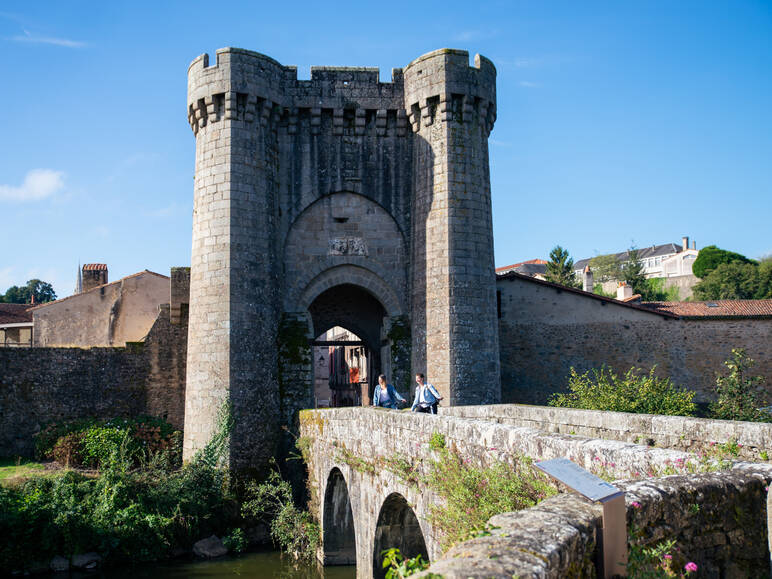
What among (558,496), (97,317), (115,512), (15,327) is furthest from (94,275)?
(558,496)

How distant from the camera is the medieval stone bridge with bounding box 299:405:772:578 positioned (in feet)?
11.2

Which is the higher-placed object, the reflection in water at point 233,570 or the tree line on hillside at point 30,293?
the tree line on hillside at point 30,293

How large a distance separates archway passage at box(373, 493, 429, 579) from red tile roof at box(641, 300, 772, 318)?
44.0 ft

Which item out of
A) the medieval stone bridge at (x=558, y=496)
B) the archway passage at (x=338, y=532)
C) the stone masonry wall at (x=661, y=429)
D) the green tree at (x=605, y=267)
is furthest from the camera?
the green tree at (x=605, y=267)

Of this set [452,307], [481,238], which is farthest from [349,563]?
[481,238]

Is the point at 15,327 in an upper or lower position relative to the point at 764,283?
lower

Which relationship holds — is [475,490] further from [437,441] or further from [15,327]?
[15,327]

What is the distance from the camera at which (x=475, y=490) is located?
7059 millimetres

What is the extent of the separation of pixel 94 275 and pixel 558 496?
25.9 m

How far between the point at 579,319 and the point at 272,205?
32.3ft

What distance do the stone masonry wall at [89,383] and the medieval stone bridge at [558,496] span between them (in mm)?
8169

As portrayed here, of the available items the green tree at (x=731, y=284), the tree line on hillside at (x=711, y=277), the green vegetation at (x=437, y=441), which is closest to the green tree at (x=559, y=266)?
the tree line on hillside at (x=711, y=277)

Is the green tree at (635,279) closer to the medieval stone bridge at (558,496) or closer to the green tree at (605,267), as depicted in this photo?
the green tree at (605,267)

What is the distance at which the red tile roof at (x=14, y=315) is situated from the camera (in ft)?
108
